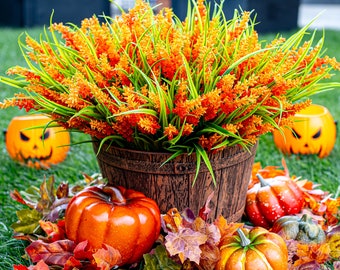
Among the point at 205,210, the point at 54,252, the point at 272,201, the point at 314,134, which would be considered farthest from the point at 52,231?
the point at 314,134

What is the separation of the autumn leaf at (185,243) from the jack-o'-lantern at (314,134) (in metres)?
1.58

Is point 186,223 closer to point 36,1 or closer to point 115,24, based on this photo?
point 115,24

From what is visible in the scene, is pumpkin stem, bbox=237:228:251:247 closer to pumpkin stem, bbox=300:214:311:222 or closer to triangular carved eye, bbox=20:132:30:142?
pumpkin stem, bbox=300:214:311:222

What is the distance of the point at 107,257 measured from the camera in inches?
71.9

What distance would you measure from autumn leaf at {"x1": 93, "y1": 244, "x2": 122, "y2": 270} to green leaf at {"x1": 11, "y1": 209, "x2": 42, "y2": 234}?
1.71ft

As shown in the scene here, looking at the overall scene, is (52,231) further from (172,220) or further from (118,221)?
(172,220)

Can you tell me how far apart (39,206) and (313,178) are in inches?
59.2

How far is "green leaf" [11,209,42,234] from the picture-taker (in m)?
2.25

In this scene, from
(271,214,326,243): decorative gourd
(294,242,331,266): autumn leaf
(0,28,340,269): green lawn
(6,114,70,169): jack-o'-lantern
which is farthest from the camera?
(6,114,70,169): jack-o'-lantern

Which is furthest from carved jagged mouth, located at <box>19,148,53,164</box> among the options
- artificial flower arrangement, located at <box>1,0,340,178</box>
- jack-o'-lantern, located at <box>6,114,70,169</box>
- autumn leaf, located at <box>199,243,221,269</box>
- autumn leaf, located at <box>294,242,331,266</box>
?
autumn leaf, located at <box>294,242,331,266</box>

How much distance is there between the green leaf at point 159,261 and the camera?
1.88m

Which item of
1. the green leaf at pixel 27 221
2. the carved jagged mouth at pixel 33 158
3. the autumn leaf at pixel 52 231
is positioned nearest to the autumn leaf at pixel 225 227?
the autumn leaf at pixel 52 231

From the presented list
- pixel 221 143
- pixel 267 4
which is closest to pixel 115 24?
pixel 221 143

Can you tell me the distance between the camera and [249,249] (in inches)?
73.4
